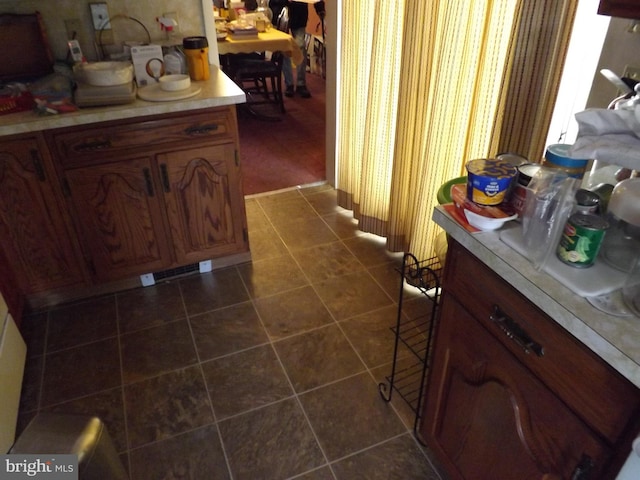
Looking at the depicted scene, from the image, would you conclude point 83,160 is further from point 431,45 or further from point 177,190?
point 431,45

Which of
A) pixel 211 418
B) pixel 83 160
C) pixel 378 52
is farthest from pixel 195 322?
pixel 378 52

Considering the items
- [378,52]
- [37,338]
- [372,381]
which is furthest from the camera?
[378,52]

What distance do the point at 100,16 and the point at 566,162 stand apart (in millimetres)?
2133

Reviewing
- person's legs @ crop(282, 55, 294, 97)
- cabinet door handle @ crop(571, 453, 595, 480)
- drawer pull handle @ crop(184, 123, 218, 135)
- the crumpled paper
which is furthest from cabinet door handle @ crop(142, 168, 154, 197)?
person's legs @ crop(282, 55, 294, 97)

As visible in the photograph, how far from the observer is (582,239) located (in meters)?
0.87

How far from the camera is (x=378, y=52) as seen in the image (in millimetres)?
2156

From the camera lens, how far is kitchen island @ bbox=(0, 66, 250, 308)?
6.00 ft

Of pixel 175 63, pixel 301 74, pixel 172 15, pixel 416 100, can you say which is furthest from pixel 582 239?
pixel 301 74

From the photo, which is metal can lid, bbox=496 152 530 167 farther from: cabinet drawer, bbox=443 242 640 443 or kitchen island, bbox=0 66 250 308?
kitchen island, bbox=0 66 250 308

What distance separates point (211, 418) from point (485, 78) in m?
1.55

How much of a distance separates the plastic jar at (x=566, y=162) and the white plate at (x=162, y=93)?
4.78ft

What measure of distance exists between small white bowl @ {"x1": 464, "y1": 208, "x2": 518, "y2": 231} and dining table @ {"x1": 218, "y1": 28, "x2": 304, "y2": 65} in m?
3.26

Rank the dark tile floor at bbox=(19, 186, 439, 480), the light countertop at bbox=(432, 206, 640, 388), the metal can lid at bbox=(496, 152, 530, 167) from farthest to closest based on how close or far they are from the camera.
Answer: the dark tile floor at bbox=(19, 186, 439, 480)
the metal can lid at bbox=(496, 152, 530, 167)
the light countertop at bbox=(432, 206, 640, 388)

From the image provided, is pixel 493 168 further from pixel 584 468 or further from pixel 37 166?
pixel 37 166
